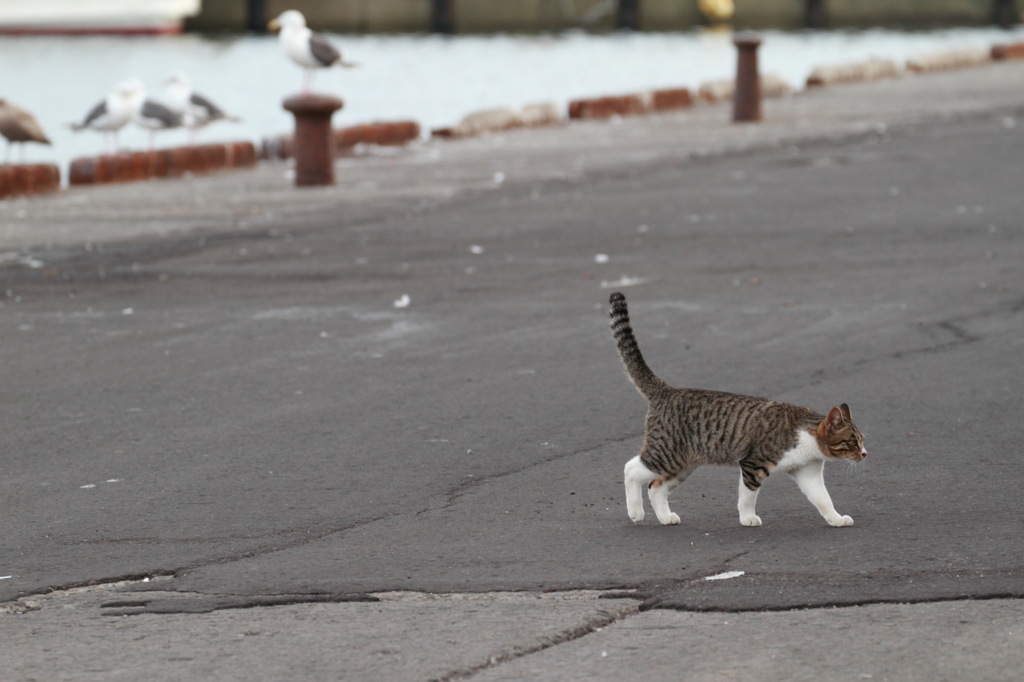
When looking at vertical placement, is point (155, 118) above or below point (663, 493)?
above

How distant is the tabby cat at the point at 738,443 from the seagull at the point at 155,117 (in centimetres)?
2177

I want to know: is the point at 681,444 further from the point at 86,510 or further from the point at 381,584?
the point at 86,510

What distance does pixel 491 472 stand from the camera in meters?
7.68

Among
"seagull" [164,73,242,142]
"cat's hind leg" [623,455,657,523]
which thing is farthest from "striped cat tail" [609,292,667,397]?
"seagull" [164,73,242,142]

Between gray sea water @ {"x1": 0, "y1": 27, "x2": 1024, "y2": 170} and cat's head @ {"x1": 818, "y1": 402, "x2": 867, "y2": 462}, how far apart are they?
26.5 m

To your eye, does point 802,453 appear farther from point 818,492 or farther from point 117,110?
point 117,110

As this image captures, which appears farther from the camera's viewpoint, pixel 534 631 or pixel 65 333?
pixel 65 333

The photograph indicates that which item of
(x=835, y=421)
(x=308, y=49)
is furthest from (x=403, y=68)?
(x=835, y=421)

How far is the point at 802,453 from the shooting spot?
6.55 meters

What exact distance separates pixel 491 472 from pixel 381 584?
1696 millimetres

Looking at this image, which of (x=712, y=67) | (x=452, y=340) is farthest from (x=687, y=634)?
(x=712, y=67)

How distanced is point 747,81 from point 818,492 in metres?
19.3

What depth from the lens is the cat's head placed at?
6.46 m

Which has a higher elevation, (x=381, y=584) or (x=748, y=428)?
(x=748, y=428)
